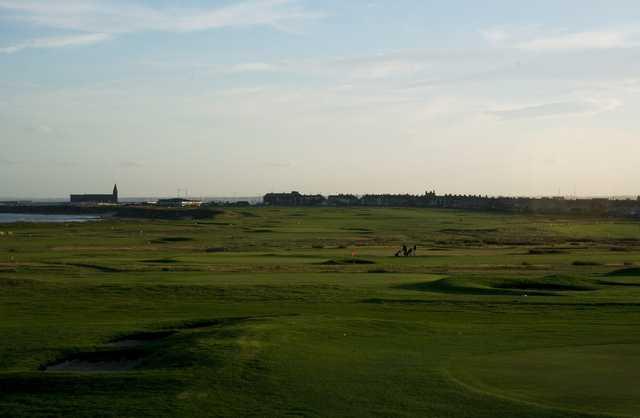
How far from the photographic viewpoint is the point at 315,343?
1873 cm

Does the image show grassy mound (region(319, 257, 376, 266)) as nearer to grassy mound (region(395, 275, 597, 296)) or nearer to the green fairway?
the green fairway

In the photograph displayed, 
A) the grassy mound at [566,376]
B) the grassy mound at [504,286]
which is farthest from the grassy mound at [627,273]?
the grassy mound at [566,376]

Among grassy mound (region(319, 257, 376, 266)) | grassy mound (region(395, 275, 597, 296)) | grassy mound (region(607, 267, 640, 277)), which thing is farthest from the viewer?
grassy mound (region(319, 257, 376, 266))

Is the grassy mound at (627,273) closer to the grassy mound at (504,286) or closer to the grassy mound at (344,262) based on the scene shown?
the grassy mound at (504,286)

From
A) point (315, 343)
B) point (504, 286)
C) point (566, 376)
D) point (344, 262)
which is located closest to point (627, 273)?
point (504, 286)

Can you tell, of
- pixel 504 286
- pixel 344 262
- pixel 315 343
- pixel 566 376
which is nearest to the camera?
pixel 566 376

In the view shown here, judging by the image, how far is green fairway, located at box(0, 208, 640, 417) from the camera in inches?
531

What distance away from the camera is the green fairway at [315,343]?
13.5 m

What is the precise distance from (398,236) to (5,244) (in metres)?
42.8

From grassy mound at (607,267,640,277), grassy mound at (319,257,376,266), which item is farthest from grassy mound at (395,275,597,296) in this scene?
grassy mound at (319,257,376,266)

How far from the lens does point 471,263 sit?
165 ft

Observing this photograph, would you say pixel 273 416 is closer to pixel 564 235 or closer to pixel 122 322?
pixel 122 322

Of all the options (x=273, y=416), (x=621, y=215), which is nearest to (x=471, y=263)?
(x=273, y=416)

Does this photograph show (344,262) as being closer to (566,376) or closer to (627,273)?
(627,273)
